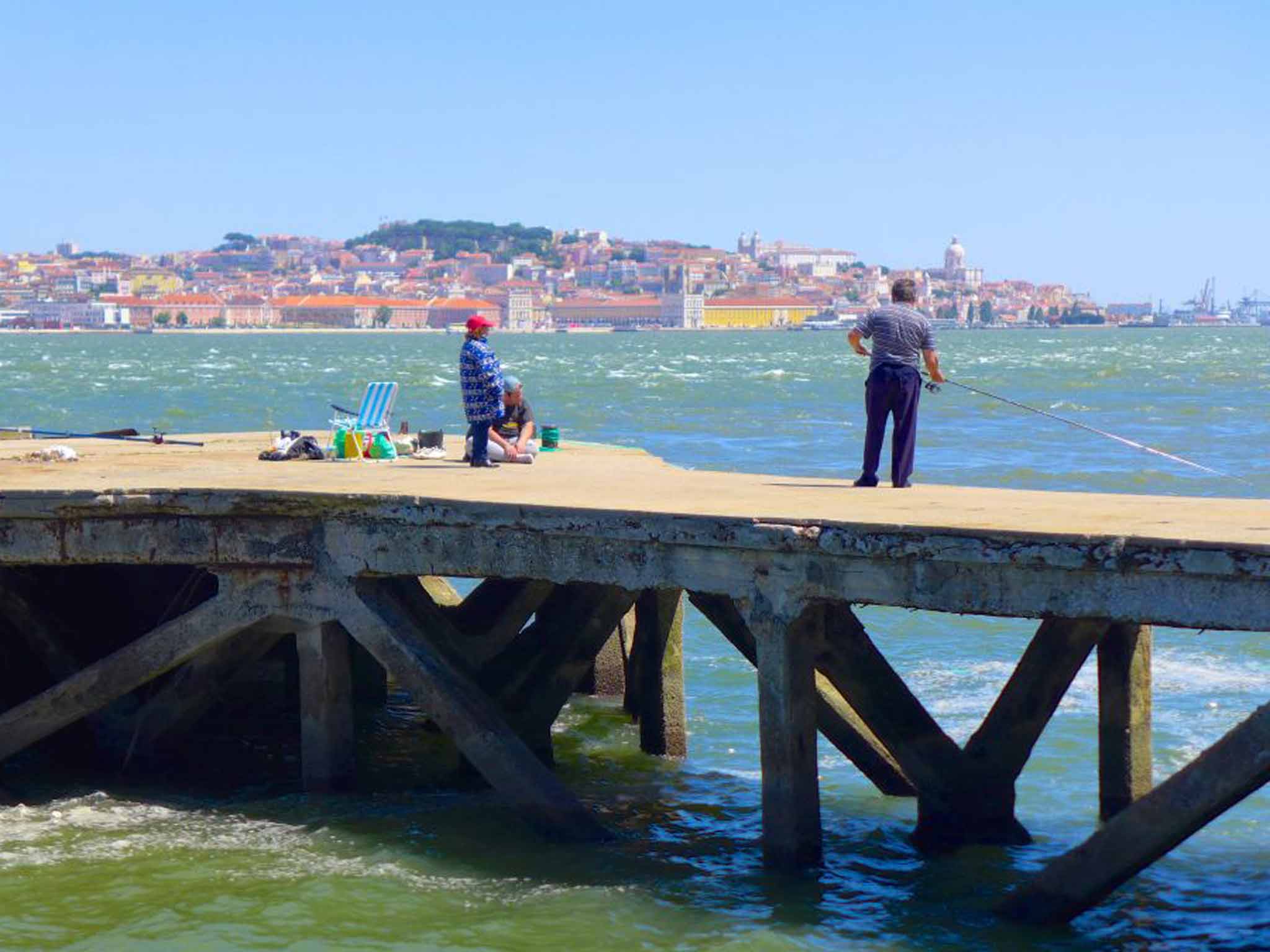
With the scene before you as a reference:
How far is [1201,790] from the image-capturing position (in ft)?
27.0

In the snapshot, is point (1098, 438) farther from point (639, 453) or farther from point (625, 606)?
point (625, 606)

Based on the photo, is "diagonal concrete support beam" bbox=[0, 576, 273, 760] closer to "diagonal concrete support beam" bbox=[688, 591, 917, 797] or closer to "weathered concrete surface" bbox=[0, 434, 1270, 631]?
"weathered concrete surface" bbox=[0, 434, 1270, 631]

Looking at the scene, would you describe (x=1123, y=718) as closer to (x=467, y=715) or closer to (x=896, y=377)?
(x=896, y=377)

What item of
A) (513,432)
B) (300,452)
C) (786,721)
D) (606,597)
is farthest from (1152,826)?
(300,452)

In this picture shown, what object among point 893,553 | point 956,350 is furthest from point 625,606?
point 956,350

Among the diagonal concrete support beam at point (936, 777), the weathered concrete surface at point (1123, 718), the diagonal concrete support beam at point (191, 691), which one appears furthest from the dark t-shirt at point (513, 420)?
the weathered concrete surface at point (1123, 718)

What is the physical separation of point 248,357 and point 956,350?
150 ft

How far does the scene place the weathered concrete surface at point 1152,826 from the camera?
817 centimetres

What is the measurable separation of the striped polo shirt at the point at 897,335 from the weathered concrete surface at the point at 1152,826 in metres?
3.41

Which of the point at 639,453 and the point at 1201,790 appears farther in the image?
the point at 639,453

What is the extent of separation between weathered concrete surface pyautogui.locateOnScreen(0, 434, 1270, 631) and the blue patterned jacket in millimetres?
800

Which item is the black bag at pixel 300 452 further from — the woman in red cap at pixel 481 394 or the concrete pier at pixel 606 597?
the woman in red cap at pixel 481 394

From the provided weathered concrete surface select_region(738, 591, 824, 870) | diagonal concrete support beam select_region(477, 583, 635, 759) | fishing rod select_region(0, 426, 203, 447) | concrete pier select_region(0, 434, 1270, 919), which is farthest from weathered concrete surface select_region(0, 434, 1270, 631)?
fishing rod select_region(0, 426, 203, 447)

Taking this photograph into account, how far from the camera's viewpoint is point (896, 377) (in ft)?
37.2
